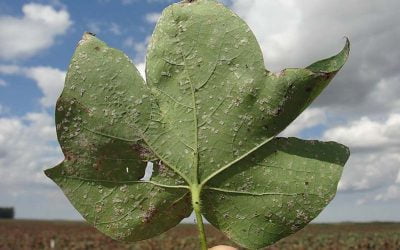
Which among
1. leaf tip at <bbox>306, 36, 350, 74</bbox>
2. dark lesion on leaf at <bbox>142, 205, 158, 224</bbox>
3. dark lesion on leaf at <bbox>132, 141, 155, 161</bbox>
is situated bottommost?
dark lesion on leaf at <bbox>142, 205, 158, 224</bbox>

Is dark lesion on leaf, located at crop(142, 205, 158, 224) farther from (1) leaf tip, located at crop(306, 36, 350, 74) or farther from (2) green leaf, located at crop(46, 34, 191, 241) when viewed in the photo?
(1) leaf tip, located at crop(306, 36, 350, 74)

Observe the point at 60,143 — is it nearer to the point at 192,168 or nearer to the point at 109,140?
the point at 109,140

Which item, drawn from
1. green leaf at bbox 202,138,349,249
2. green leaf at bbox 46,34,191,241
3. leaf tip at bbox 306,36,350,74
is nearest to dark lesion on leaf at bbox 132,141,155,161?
green leaf at bbox 46,34,191,241

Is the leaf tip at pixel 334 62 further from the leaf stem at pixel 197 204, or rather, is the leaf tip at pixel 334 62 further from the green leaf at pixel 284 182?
the leaf stem at pixel 197 204

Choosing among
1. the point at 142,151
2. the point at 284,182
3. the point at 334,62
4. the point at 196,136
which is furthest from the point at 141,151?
the point at 334,62

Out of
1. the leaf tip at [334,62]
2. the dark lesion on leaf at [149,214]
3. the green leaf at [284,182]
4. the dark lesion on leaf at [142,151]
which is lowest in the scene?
the dark lesion on leaf at [149,214]

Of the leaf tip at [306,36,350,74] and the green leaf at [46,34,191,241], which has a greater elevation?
the leaf tip at [306,36,350,74]

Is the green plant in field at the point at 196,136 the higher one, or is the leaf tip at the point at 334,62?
the leaf tip at the point at 334,62

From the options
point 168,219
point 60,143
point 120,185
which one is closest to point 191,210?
point 168,219

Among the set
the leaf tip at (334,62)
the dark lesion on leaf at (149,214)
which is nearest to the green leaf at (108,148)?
the dark lesion on leaf at (149,214)
